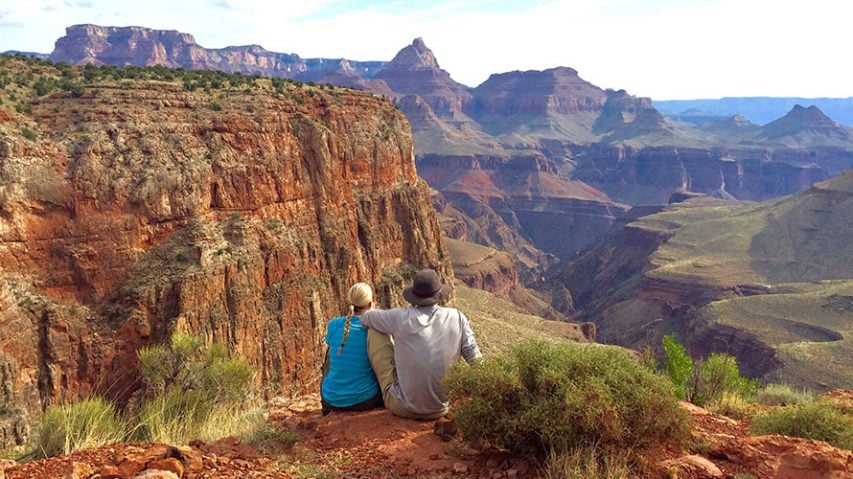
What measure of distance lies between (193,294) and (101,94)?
40.5 feet

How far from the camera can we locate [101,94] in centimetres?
2959

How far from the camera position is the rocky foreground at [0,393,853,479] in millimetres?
6574

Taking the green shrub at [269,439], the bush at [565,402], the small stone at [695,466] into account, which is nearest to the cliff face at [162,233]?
the green shrub at [269,439]

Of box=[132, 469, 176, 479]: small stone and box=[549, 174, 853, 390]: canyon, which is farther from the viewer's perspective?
box=[549, 174, 853, 390]: canyon

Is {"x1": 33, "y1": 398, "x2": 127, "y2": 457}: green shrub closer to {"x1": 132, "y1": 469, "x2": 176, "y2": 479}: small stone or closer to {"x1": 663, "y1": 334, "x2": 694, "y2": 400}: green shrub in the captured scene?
{"x1": 132, "y1": 469, "x2": 176, "y2": 479}: small stone

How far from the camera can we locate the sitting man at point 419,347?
341 inches

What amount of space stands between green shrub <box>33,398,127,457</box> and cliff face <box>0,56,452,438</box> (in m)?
17.3

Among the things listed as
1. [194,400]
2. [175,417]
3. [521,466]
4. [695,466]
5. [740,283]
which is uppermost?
[695,466]

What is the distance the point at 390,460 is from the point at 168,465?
9.39 feet

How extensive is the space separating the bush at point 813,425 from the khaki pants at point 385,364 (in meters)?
5.86

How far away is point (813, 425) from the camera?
9.22m

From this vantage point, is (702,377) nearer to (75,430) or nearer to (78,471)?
(75,430)

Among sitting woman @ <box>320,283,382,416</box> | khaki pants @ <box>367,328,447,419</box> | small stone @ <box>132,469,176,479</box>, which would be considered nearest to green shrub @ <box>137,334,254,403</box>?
sitting woman @ <box>320,283,382,416</box>

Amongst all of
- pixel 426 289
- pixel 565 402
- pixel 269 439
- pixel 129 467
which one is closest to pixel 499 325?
pixel 426 289
